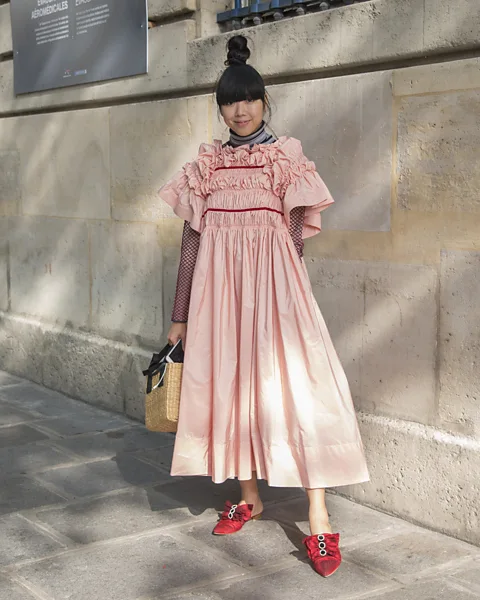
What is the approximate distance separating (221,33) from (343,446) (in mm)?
2768

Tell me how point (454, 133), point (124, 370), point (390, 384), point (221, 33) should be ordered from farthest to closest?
point (124, 370) < point (221, 33) < point (390, 384) < point (454, 133)

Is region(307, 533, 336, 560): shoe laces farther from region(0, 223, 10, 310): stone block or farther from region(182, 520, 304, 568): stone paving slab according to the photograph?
region(0, 223, 10, 310): stone block

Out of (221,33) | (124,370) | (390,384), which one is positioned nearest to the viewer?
(390,384)

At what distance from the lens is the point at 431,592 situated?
11.1 feet

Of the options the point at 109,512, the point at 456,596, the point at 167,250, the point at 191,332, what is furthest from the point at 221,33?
the point at 456,596

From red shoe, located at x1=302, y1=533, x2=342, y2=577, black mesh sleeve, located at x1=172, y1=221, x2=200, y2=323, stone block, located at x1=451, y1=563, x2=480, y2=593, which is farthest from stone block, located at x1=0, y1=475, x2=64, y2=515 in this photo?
stone block, located at x1=451, y1=563, x2=480, y2=593

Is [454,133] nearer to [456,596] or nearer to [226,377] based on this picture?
[226,377]

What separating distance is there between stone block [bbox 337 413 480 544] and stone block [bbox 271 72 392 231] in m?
0.92

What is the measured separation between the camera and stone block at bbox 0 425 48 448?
17.6ft

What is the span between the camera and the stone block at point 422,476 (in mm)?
3838

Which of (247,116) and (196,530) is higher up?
(247,116)

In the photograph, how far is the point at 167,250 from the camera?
18.6 ft

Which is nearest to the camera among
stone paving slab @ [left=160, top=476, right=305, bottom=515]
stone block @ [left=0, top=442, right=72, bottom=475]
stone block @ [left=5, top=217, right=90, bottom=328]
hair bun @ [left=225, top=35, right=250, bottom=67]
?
hair bun @ [left=225, top=35, right=250, bottom=67]

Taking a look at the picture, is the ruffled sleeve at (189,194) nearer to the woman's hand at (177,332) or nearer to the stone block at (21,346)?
the woman's hand at (177,332)
